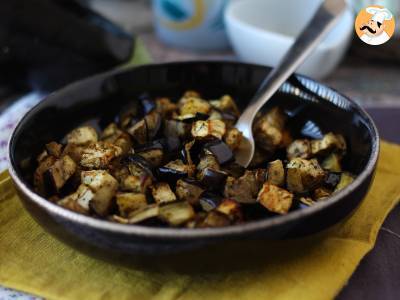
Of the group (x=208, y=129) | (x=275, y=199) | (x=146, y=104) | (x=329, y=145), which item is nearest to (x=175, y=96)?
(x=146, y=104)

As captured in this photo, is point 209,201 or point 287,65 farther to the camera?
point 287,65

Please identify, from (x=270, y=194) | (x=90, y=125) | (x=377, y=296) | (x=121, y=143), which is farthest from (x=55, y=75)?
(x=377, y=296)

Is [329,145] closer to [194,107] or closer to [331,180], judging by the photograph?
[331,180]

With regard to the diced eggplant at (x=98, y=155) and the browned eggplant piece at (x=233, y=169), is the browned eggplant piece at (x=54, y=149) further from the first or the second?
the browned eggplant piece at (x=233, y=169)

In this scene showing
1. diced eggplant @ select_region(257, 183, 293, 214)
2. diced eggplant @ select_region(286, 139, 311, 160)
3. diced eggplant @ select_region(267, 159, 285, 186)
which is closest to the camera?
diced eggplant @ select_region(257, 183, 293, 214)

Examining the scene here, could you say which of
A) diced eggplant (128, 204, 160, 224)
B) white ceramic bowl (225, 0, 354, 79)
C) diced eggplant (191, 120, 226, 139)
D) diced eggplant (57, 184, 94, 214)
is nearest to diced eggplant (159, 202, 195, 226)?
diced eggplant (128, 204, 160, 224)

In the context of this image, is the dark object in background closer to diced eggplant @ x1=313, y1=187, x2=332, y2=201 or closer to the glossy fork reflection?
the glossy fork reflection

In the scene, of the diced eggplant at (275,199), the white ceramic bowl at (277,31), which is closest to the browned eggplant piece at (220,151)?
the diced eggplant at (275,199)
